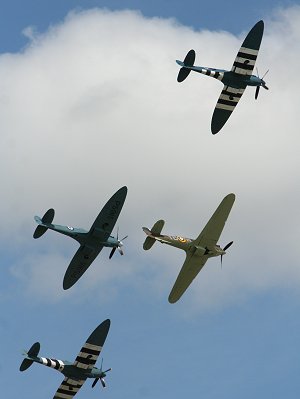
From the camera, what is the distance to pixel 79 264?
120875 millimetres

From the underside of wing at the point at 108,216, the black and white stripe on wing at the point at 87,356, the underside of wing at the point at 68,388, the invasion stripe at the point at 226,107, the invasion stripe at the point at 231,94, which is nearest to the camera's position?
the underside of wing at the point at 108,216

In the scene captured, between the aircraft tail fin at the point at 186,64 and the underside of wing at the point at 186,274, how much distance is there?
12.4 meters

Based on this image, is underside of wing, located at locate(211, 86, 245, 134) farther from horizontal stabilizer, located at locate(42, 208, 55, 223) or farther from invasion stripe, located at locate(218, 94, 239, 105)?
horizontal stabilizer, located at locate(42, 208, 55, 223)

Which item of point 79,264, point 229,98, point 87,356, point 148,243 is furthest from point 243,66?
point 87,356

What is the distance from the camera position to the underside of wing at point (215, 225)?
11581 cm

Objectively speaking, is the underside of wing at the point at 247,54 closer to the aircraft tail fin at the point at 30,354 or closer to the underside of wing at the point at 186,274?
the underside of wing at the point at 186,274

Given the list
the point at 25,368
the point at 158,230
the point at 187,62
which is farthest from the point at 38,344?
the point at 187,62

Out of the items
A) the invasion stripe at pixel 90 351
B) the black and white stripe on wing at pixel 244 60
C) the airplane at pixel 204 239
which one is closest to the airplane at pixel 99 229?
the airplane at pixel 204 239

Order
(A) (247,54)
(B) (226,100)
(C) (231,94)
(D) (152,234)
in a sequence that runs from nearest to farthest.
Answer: (D) (152,234)
(A) (247,54)
(C) (231,94)
(B) (226,100)

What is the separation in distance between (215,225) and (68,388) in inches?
650

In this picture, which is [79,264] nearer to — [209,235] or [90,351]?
[90,351]

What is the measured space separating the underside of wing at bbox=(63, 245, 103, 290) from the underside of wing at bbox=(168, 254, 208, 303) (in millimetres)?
6198

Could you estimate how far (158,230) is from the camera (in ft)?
382

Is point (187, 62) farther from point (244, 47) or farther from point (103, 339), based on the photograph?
point (103, 339)
